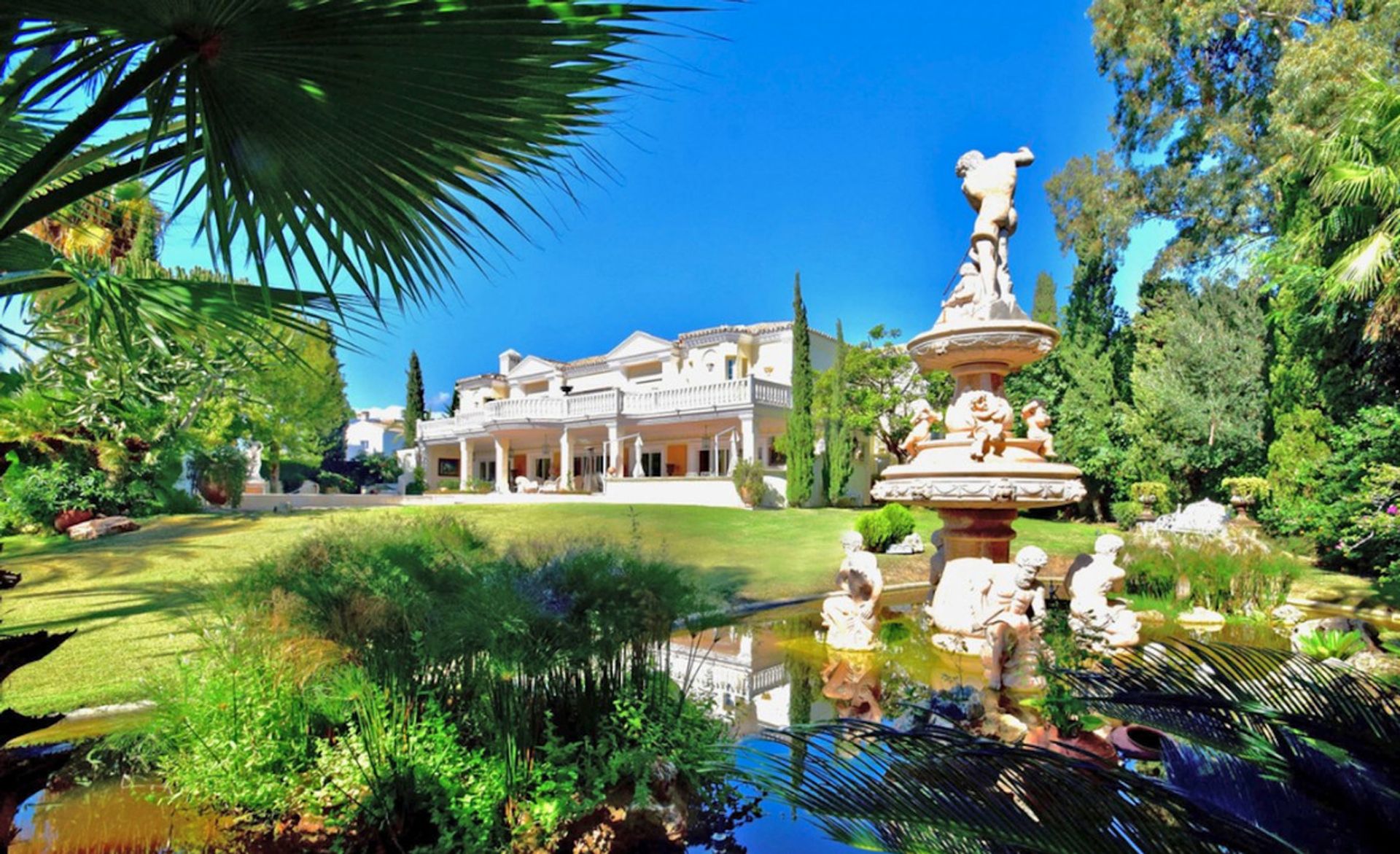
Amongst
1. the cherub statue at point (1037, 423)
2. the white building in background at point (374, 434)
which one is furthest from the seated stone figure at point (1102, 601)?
the white building in background at point (374, 434)

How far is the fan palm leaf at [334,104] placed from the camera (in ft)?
6.19

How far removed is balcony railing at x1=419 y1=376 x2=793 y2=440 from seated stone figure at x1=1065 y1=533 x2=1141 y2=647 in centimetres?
1938

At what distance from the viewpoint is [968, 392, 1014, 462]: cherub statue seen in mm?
7453

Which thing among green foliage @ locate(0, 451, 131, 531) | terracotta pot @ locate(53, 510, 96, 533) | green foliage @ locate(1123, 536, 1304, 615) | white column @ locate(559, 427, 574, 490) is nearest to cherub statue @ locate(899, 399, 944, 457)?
green foliage @ locate(1123, 536, 1304, 615)

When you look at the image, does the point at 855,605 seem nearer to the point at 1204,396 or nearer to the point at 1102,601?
the point at 1102,601

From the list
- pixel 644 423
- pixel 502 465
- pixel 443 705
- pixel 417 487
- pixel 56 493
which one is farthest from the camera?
pixel 417 487

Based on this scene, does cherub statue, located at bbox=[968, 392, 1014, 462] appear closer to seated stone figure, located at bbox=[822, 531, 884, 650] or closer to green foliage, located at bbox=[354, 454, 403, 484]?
seated stone figure, located at bbox=[822, 531, 884, 650]

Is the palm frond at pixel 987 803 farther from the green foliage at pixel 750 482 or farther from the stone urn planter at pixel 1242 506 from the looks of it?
the green foliage at pixel 750 482

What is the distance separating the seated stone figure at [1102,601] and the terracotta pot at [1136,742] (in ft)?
7.68

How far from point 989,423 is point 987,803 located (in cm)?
677

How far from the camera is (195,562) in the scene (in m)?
11.8

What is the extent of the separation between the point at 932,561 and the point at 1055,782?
7.18m

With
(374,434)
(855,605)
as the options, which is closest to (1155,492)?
(855,605)

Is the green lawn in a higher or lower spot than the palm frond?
lower
